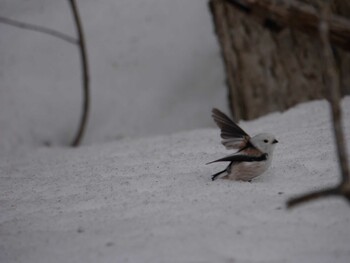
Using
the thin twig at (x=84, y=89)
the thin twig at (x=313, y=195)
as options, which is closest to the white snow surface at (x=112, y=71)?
the thin twig at (x=84, y=89)

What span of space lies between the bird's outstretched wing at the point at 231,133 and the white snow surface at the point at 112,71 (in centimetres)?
283

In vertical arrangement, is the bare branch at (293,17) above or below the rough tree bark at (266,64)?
above

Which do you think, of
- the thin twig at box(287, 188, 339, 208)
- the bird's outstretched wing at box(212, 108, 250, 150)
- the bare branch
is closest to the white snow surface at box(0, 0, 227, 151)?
the bare branch

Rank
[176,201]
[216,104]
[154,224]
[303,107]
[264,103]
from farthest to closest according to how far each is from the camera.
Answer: [216,104], [264,103], [303,107], [176,201], [154,224]

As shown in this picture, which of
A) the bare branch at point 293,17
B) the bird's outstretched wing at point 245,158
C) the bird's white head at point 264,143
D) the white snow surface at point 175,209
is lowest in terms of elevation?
the white snow surface at point 175,209

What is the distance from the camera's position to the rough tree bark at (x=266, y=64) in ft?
15.2

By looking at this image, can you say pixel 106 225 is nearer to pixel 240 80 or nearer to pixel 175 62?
pixel 240 80

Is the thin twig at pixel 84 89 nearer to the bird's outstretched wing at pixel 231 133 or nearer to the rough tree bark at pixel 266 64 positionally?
the rough tree bark at pixel 266 64

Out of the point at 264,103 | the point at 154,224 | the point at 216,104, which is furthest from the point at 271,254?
the point at 216,104

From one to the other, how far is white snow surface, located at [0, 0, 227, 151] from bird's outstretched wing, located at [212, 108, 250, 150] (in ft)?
9.27

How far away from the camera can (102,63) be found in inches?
259

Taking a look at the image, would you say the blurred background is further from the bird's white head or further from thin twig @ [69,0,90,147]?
the bird's white head

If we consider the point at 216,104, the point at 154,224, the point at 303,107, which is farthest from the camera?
the point at 216,104

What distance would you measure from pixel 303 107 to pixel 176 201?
219 centimetres
